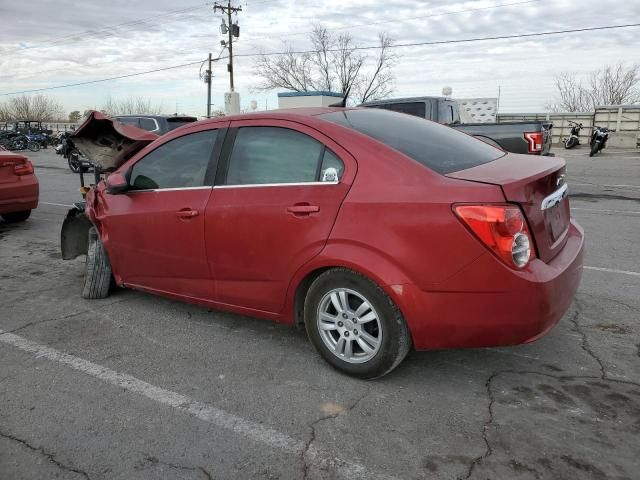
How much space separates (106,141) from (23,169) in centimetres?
357

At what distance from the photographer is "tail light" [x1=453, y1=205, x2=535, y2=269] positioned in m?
2.64

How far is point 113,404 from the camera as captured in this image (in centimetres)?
302

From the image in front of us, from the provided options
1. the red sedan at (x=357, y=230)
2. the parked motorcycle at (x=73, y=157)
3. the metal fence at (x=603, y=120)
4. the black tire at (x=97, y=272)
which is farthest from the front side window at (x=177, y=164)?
the metal fence at (x=603, y=120)

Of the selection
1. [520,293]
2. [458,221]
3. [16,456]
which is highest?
[458,221]

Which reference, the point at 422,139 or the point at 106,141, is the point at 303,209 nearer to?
the point at 422,139

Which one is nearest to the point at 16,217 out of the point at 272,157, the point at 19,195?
the point at 19,195

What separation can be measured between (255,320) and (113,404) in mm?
1400

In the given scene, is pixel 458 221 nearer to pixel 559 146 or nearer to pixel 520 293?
pixel 520 293

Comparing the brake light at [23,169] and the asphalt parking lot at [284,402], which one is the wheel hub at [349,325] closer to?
the asphalt parking lot at [284,402]

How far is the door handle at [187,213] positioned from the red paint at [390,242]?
1 centimetres

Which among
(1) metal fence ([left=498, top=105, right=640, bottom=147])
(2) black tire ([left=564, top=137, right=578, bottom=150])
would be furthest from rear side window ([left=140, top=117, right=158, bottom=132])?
(2) black tire ([left=564, top=137, right=578, bottom=150])

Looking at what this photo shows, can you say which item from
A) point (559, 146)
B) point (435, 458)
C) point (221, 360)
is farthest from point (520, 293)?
point (559, 146)

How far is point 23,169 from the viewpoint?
8.08m

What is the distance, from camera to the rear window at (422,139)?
122 inches
